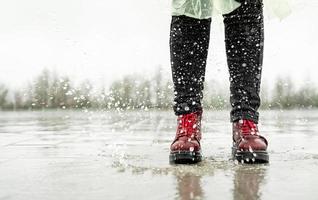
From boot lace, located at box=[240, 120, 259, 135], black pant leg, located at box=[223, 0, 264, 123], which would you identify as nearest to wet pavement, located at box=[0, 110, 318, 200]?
boot lace, located at box=[240, 120, 259, 135]

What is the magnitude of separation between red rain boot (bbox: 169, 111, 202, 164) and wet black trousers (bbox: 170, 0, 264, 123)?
1.5 inches

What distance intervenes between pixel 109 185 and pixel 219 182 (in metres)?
0.35

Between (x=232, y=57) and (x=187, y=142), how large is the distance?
437 mm

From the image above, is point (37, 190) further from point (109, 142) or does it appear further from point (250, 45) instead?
point (109, 142)

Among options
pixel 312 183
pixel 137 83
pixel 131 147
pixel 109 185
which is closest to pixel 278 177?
pixel 312 183

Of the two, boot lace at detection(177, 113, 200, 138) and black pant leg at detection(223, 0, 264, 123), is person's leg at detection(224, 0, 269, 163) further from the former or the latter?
boot lace at detection(177, 113, 200, 138)

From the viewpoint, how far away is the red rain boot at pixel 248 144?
2398 millimetres

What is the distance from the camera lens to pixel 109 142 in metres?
3.63

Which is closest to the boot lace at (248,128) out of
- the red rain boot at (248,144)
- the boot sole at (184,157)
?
the red rain boot at (248,144)

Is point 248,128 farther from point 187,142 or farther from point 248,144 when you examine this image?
point 187,142

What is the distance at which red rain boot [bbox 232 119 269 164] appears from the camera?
2.40m

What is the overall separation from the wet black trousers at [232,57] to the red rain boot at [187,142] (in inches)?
1.5

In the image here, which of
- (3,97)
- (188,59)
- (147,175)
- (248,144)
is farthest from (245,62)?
(3,97)

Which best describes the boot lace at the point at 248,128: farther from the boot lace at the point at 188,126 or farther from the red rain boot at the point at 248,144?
the boot lace at the point at 188,126
